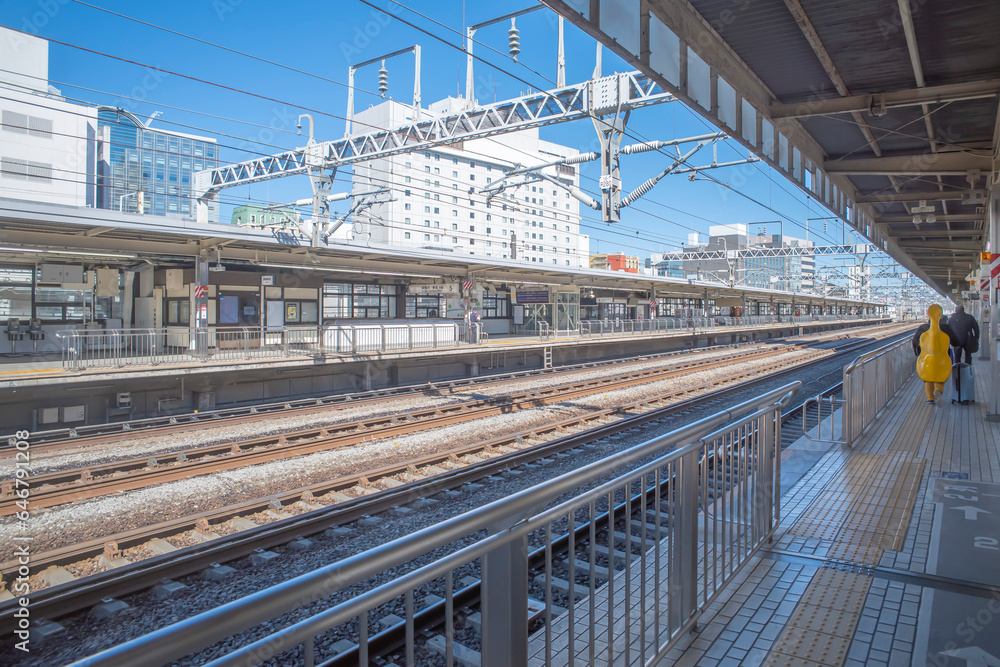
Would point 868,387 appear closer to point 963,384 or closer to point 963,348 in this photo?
point 963,348

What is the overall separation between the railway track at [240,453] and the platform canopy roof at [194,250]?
6597 mm

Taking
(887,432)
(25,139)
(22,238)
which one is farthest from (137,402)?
(25,139)

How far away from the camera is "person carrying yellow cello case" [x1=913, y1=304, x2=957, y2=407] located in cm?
950

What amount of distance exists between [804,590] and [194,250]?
1683 cm

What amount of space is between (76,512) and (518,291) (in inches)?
912

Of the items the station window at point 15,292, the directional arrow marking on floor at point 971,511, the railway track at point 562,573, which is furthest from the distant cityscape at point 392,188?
the directional arrow marking on floor at point 971,511

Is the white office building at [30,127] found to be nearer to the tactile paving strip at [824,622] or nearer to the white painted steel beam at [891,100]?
the white painted steel beam at [891,100]

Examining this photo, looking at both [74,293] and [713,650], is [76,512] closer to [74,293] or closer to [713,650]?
[713,650]

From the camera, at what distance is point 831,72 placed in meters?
6.28

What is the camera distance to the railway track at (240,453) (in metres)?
7.69

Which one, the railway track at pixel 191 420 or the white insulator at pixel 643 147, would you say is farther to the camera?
the white insulator at pixel 643 147

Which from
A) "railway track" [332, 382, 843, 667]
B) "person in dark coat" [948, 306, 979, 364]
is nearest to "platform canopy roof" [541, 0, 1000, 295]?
"person in dark coat" [948, 306, 979, 364]

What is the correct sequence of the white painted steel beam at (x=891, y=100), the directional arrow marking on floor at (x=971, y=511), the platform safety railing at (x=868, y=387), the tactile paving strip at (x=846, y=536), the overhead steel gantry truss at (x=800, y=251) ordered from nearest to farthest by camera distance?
the tactile paving strip at (x=846, y=536), the directional arrow marking on floor at (x=971, y=511), the white painted steel beam at (x=891, y=100), the platform safety railing at (x=868, y=387), the overhead steel gantry truss at (x=800, y=251)

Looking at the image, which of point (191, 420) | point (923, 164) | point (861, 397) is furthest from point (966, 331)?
point (191, 420)
